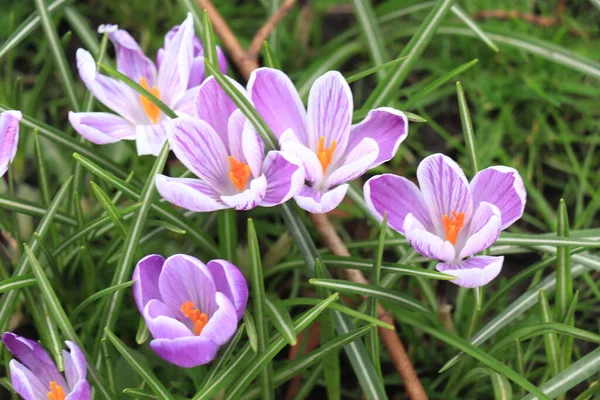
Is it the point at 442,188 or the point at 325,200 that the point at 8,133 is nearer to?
the point at 325,200

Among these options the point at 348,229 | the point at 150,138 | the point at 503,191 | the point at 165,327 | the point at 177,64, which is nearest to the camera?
the point at 165,327

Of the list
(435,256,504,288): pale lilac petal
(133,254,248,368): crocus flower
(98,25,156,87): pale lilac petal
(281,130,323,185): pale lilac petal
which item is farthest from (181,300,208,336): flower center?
(98,25,156,87): pale lilac petal

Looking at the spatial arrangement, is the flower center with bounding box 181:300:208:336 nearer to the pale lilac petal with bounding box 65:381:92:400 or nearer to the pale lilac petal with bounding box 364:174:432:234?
the pale lilac petal with bounding box 65:381:92:400

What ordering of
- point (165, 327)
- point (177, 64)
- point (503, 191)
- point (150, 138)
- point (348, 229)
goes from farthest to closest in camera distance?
1. point (348, 229)
2. point (177, 64)
3. point (150, 138)
4. point (503, 191)
5. point (165, 327)

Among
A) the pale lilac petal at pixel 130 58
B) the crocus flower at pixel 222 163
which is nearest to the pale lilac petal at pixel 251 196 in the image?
the crocus flower at pixel 222 163

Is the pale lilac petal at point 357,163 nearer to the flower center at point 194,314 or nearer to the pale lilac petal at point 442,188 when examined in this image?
the pale lilac petal at point 442,188

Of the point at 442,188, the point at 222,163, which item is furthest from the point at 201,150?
the point at 442,188

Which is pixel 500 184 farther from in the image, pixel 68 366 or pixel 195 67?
pixel 68 366
